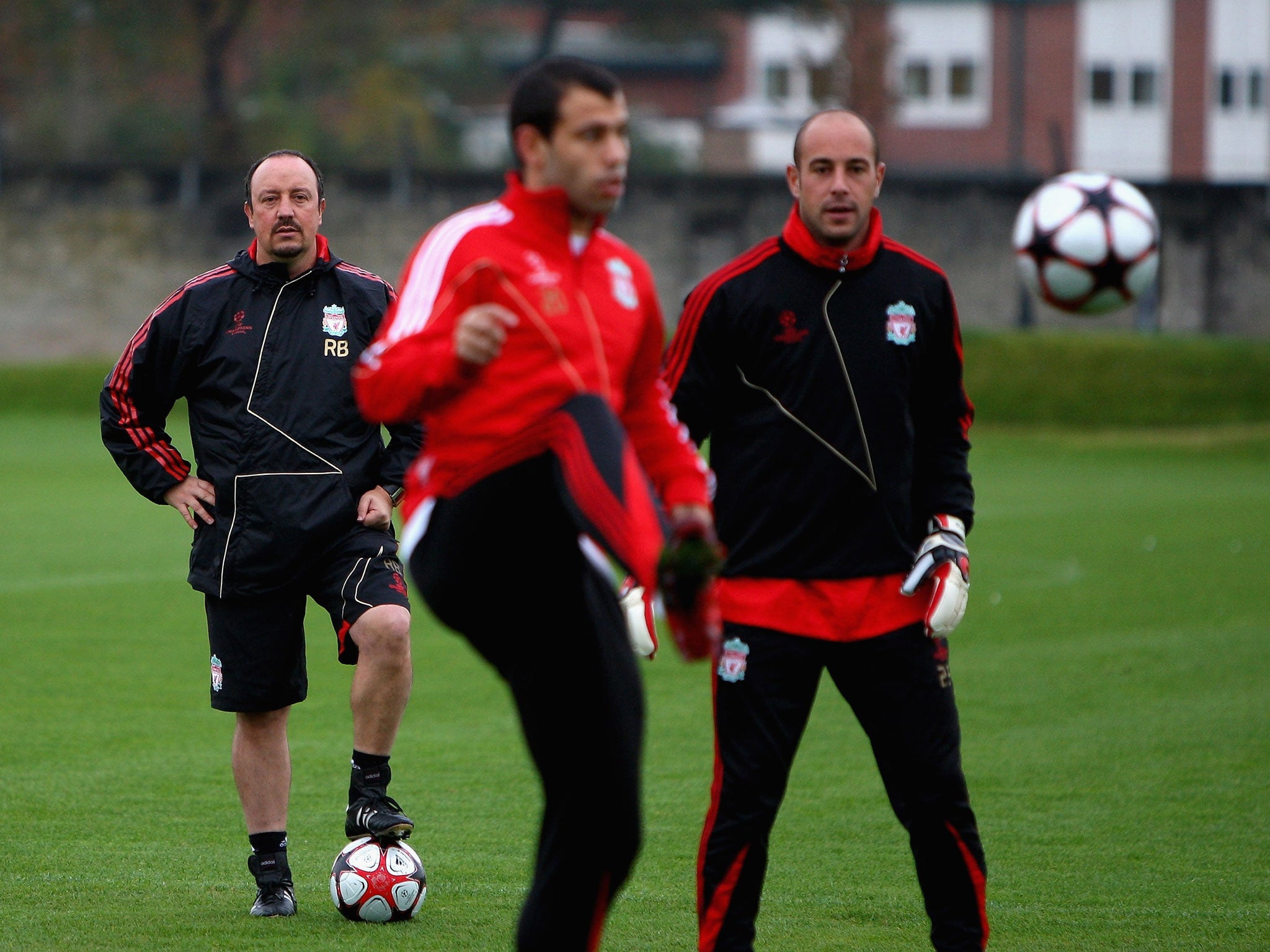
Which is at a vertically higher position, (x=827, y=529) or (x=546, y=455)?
(x=546, y=455)

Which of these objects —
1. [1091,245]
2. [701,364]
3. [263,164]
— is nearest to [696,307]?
[701,364]

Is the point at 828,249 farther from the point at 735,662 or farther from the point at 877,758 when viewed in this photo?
the point at 877,758

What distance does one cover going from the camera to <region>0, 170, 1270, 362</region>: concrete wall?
1372 inches

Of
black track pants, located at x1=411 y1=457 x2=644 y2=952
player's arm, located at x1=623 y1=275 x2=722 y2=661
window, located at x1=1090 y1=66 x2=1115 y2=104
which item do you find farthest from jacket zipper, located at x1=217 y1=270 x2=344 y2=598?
window, located at x1=1090 y1=66 x2=1115 y2=104

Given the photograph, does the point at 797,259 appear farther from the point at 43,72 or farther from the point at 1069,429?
the point at 43,72

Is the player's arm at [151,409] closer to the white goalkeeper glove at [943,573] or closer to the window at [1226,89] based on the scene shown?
the white goalkeeper glove at [943,573]

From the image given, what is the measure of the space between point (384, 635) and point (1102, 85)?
54.2 m

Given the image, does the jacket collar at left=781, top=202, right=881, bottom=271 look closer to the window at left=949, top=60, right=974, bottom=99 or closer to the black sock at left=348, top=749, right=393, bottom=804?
the black sock at left=348, top=749, right=393, bottom=804

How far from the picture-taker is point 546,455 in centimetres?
352

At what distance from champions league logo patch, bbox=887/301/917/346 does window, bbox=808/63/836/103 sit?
4115cm

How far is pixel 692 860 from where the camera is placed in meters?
6.33

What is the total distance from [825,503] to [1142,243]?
31.2 feet

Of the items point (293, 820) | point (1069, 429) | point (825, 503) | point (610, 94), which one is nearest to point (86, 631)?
point (293, 820)

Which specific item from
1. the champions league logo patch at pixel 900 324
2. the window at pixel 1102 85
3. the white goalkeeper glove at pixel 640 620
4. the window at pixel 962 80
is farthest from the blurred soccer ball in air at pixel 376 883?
the window at pixel 962 80
